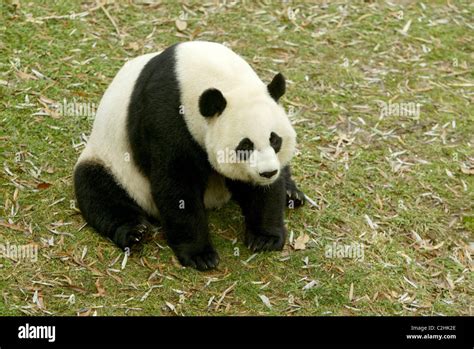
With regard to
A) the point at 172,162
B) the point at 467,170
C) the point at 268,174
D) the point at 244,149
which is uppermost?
the point at 244,149

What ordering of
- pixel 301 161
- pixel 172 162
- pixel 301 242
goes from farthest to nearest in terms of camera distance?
pixel 301 161
pixel 301 242
pixel 172 162

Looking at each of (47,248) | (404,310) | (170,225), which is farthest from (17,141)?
(404,310)

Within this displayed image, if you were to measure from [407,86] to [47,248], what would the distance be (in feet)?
16.9

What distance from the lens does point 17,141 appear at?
8.19 metres

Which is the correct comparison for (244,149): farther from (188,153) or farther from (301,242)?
(301,242)

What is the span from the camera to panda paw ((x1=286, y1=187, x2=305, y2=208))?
7.79 metres

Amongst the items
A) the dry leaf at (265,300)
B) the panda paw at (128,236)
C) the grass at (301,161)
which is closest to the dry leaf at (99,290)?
the grass at (301,161)

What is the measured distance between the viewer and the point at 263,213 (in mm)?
7176

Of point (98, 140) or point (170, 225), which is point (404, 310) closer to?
point (170, 225)

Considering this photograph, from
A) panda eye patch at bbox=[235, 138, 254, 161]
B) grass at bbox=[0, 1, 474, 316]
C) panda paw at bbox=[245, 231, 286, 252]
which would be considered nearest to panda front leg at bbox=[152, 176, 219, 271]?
grass at bbox=[0, 1, 474, 316]
